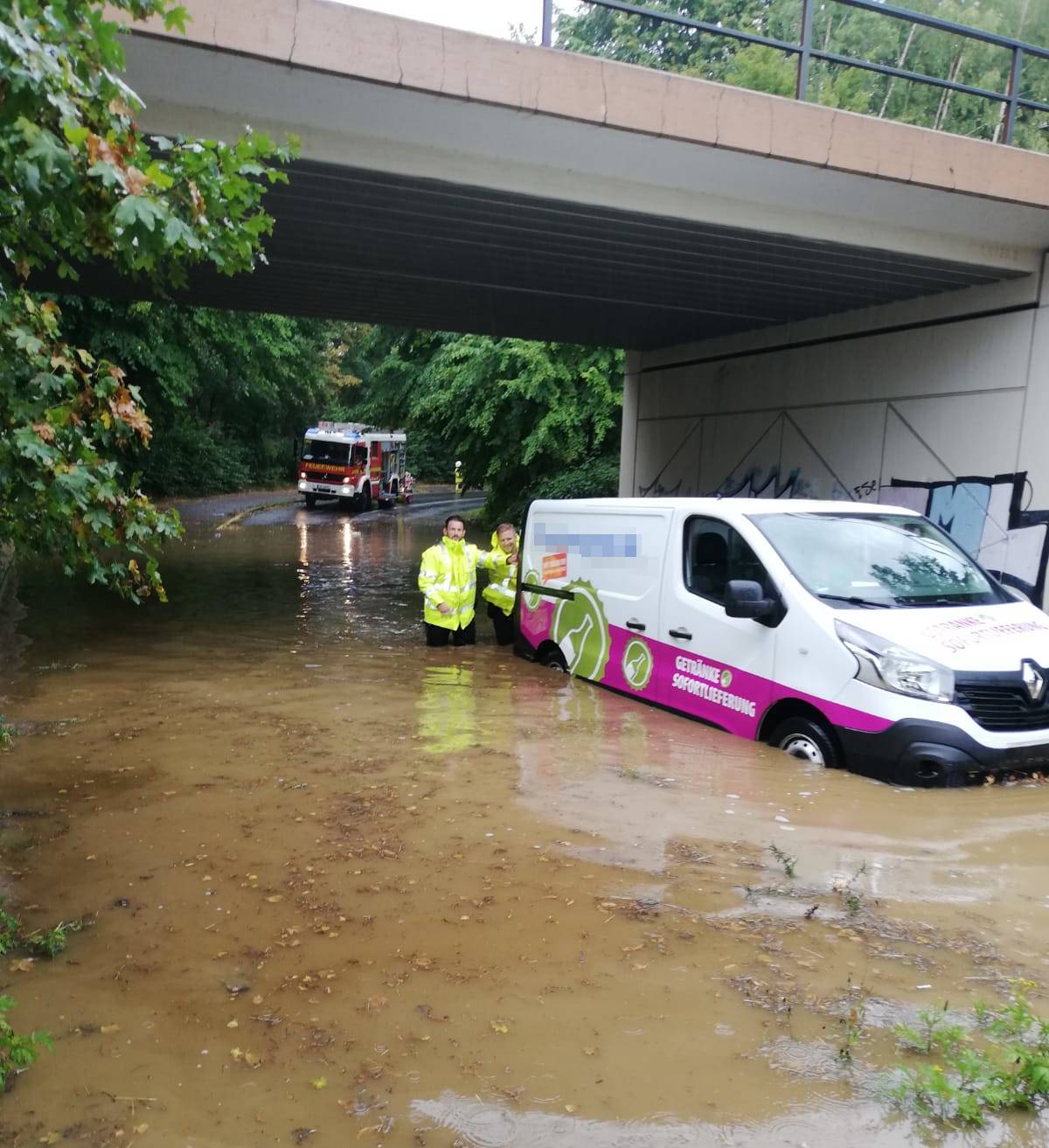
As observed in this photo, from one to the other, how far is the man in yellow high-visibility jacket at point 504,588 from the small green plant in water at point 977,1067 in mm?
7623

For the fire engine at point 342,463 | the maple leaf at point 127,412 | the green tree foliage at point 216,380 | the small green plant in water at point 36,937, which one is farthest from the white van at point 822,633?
the fire engine at point 342,463

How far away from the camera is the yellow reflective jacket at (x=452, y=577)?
1033cm

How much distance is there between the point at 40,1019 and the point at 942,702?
4535 millimetres

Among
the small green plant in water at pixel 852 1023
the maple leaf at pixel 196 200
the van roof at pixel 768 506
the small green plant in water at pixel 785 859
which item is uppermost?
the maple leaf at pixel 196 200

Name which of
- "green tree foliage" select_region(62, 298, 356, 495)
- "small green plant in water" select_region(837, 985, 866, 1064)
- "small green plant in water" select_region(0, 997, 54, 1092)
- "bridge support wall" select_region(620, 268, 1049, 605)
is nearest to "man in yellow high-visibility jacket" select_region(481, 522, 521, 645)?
"bridge support wall" select_region(620, 268, 1049, 605)

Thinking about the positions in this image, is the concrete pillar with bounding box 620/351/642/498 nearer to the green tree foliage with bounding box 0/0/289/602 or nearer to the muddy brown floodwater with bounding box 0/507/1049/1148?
the muddy brown floodwater with bounding box 0/507/1049/1148

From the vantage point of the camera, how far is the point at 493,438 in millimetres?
23781

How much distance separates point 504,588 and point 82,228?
7980 millimetres

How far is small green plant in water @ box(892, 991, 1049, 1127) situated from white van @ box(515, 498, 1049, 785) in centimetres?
247

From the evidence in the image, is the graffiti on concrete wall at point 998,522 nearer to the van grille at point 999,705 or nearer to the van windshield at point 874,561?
the van windshield at point 874,561

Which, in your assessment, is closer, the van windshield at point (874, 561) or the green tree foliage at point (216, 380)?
the van windshield at point (874, 561)

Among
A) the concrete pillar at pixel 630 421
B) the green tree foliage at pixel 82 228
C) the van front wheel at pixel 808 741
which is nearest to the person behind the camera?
the green tree foliage at pixel 82 228

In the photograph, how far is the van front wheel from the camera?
591 cm

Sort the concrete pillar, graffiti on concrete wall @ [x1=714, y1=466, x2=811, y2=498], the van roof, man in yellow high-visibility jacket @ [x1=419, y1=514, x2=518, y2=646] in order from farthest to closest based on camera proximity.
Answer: the concrete pillar < graffiti on concrete wall @ [x1=714, y1=466, x2=811, y2=498] < man in yellow high-visibility jacket @ [x1=419, y1=514, x2=518, y2=646] < the van roof
